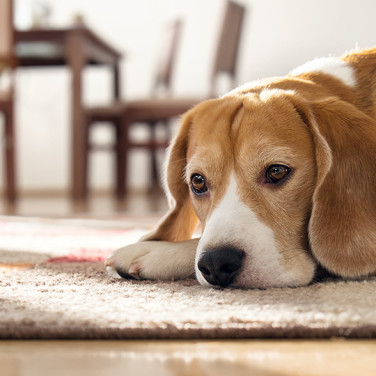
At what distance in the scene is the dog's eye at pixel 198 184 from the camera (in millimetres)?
1637

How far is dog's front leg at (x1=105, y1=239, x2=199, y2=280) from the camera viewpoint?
1503 millimetres

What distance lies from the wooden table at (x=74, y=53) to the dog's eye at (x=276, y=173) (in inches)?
153

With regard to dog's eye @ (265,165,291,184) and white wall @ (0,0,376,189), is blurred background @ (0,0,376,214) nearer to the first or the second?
white wall @ (0,0,376,189)

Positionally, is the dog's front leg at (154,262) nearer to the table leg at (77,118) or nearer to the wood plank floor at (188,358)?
the wood plank floor at (188,358)

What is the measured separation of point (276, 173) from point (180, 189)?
50 centimetres

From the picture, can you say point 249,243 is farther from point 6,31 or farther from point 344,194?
point 6,31

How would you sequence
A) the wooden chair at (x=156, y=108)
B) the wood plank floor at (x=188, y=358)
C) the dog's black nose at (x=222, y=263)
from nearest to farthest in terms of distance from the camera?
the wood plank floor at (x=188, y=358), the dog's black nose at (x=222, y=263), the wooden chair at (x=156, y=108)

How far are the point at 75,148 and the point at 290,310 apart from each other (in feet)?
14.1

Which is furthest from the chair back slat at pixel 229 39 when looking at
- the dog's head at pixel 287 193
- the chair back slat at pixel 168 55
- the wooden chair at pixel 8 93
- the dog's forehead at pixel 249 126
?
the dog's head at pixel 287 193

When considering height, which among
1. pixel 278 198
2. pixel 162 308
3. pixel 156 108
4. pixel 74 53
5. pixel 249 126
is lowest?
pixel 156 108

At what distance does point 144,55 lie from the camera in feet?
26.5

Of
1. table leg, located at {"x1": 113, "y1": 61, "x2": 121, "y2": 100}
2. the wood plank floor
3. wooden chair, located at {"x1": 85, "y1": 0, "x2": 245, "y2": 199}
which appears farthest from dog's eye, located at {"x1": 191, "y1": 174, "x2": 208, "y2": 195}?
table leg, located at {"x1": 113, "y1": 61, "x2": 121, "y2": 100}

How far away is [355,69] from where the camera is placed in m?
1.86

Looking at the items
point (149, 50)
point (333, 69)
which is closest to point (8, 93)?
point (333, 69)
